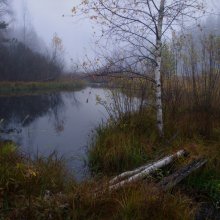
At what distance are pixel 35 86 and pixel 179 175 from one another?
89.9 feet

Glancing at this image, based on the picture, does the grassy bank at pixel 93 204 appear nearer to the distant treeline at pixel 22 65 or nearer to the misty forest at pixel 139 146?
the misty forest at pixel 139 146

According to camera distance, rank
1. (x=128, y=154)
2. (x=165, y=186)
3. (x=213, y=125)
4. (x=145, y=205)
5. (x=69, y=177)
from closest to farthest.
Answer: (x=145, y=205) → (x=165, y=186) → (x=69, y=177) → (x=128, y=154) → (x=213, y=125)

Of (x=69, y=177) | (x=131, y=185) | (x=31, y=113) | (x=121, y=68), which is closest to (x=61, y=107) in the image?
(x=31, y=113)

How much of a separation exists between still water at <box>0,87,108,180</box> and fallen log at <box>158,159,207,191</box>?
196cm

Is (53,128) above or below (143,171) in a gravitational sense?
below

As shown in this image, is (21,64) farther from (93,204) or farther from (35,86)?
(93,204)

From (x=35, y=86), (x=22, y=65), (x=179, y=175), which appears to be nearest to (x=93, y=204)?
(x=179, y=175)

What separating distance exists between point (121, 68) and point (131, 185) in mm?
3786

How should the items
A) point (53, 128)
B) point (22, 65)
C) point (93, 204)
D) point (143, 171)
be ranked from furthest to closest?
point (22, 65) → point (53, 128) → point (143, 171) → point (93, 204)

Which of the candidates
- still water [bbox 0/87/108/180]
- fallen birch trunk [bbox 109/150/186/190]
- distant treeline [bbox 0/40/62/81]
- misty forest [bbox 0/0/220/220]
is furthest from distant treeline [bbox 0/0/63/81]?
fallen birch trunk [bbox 109/150/186/190]

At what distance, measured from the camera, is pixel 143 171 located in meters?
5.63

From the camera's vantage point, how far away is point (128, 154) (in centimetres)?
749

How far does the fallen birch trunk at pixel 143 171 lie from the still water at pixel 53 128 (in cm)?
161

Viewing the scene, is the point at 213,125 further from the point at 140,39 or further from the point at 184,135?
the point at 140,39
